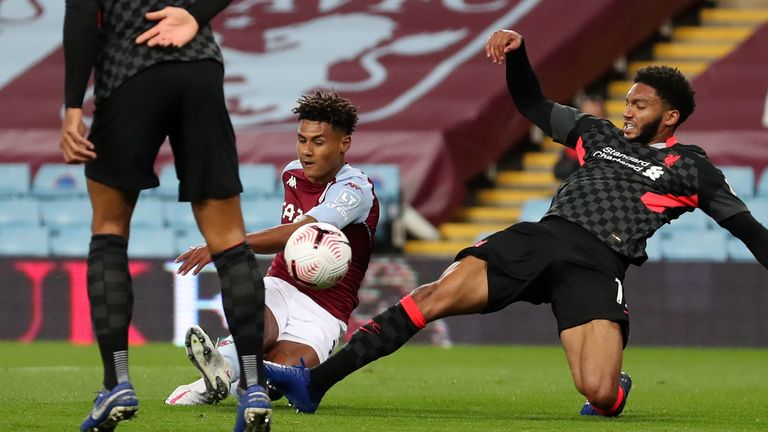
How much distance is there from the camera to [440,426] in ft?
17.0

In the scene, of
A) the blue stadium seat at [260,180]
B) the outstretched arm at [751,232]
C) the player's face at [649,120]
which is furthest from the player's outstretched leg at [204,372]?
the blue stadium seat at [260,180]

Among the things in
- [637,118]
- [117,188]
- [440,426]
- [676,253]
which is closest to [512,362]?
[676,253]

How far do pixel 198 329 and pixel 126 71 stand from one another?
179cm

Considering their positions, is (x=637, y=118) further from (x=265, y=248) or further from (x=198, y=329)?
(x=198, y=329)

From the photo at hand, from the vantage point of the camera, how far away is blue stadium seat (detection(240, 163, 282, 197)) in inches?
544

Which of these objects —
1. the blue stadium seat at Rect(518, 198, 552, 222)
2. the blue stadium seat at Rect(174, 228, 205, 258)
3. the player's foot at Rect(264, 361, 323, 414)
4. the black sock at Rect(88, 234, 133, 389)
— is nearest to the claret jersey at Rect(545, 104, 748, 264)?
the player's foot at Rect(264, 361, 323, 414)

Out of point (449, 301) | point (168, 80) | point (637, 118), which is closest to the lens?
point (168, 80)

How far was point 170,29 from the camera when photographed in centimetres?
433

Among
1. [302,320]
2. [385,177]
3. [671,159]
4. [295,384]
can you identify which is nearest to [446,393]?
[302,320]

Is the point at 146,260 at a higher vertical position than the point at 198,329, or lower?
lower

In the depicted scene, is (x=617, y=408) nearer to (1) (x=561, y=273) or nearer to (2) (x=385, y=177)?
(1) (x=561, y=273)

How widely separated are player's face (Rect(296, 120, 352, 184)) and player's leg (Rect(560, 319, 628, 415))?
1323mm

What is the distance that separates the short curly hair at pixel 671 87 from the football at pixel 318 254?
157 centimetres

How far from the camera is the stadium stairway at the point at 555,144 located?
Result: 13.9m
